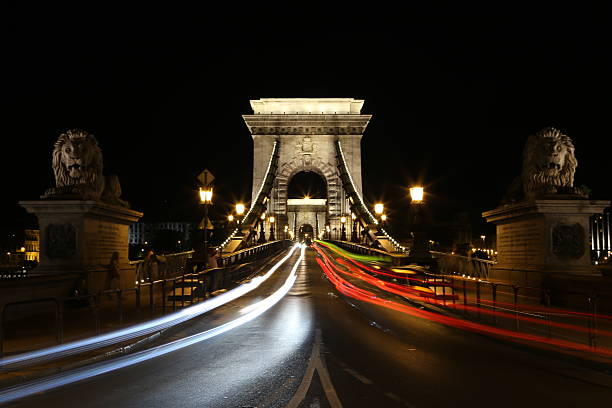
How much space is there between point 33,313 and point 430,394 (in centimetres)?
1080

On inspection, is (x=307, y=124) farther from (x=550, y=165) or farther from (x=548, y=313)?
(x=548, y=313)

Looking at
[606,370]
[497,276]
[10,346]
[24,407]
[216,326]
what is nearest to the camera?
[24,407]

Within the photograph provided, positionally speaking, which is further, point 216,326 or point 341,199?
point 341,199

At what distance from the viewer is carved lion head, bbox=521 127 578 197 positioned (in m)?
17.7

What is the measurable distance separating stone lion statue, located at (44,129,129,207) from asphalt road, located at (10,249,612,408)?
738 cm

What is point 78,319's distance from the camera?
13.6 metres

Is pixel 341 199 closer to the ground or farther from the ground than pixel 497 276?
farther from the ground

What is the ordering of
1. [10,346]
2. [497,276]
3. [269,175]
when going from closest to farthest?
[10,346] < [497,276] < [269,175]

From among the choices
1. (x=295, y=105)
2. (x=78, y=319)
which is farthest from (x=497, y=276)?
(x=295, y=105)

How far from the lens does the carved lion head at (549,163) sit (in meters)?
17.7

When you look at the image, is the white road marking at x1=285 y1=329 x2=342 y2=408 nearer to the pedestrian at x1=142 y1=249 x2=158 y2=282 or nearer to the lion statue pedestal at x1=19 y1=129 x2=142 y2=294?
the lion statue pedestal at x1=19 y1=129 x2=142 y2=294

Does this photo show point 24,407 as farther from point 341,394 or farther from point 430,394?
point 430,394

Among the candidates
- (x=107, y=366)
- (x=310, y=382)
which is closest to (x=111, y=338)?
(x=107, y=366)

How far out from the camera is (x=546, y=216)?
668 inches
